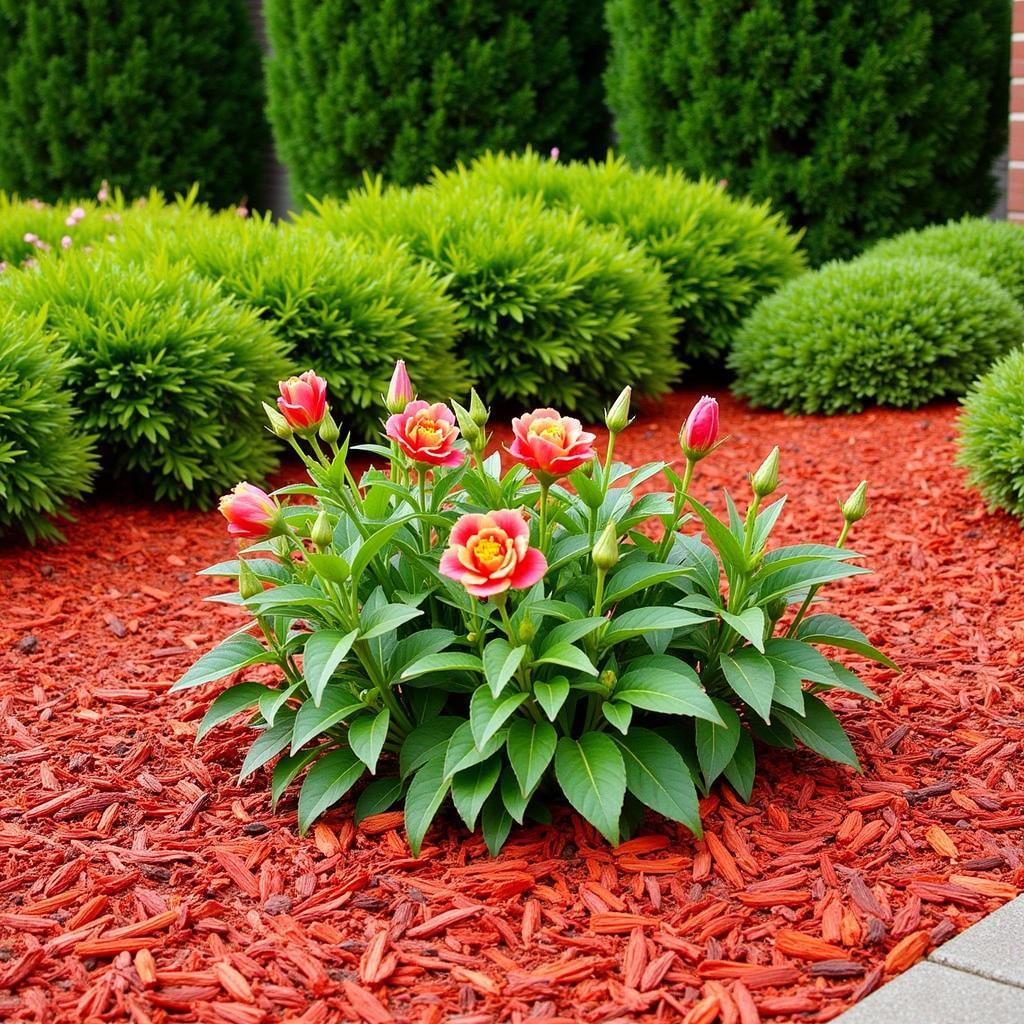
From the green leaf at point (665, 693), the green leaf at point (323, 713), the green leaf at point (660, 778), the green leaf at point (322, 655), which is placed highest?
the green leaf at point (322, 655)

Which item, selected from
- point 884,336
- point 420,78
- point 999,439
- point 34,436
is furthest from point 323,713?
point 420,78

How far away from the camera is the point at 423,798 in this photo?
229 cm

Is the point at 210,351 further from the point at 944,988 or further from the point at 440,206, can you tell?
the point at 944,988

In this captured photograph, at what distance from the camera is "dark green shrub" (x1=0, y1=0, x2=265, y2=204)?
9664 millimetres

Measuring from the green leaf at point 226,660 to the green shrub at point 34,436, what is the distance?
1581mm

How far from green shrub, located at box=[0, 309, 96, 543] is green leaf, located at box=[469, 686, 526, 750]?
212cm

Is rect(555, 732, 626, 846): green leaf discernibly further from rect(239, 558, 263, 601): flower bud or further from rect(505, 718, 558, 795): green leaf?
rect(239, 558, 263, 601): flower bud

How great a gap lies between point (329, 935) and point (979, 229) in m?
5.30

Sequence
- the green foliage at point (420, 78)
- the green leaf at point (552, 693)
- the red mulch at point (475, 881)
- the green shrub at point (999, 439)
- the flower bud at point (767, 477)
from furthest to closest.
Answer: the green foliage at point (420, 78) < the green shrub at point (999, 439) < the flower bud at point (767, 477) < the green leaf at point (552, 693) < the red mulch at point (475, 881)

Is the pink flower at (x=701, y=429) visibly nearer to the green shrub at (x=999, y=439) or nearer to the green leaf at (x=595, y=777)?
the green leaf at (x=595, y=777)

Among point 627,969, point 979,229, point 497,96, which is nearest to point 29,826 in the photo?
point 627,969

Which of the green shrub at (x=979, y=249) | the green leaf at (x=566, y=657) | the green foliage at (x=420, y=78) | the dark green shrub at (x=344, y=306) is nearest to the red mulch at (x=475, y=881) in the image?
the green leaf at (x=566, y=657)

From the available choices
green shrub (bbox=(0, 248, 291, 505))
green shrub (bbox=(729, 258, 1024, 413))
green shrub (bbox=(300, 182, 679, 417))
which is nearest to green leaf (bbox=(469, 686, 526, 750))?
green shrub (bbox=(0, 248, 291, 505))

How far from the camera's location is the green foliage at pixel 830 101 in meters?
6.88
